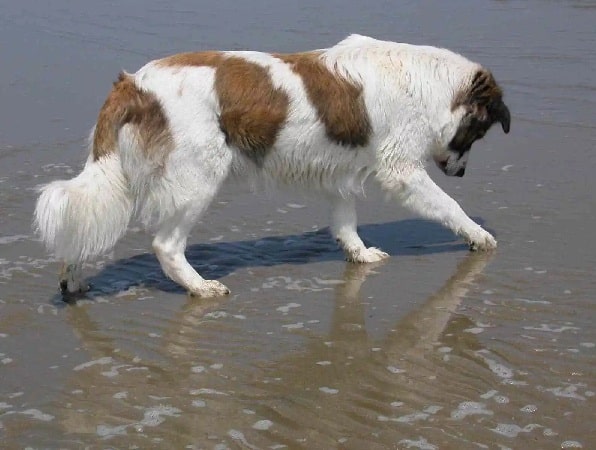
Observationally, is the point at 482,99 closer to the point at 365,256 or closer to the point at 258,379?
the point at 365,256

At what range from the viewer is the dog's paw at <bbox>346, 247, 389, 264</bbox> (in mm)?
7128

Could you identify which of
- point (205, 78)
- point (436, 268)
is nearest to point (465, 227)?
point (436, 268)

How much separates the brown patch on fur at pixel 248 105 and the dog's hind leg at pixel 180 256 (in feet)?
1.77

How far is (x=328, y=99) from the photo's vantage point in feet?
22.0

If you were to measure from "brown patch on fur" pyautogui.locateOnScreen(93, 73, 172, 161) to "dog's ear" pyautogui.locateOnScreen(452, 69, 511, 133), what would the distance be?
207 cm

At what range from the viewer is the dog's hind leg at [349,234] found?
281 inches

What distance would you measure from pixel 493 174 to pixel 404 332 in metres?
3.18

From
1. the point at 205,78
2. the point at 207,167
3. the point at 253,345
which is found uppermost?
the point at 205,78

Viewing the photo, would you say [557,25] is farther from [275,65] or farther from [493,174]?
[275,65]

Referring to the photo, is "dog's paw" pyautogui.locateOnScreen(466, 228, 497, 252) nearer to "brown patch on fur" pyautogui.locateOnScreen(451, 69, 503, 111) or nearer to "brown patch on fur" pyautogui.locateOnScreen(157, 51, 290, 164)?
"brown patch on fur" pyautogui.locateOnScreen(451, 69, 503, 111)

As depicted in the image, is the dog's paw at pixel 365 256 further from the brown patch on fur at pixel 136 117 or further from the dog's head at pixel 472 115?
the brown patch on fur at pixel 136 117

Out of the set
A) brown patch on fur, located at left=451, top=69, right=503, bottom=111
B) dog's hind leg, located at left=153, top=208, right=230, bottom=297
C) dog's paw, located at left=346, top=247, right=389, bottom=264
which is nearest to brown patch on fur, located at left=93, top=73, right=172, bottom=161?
dog's hind leg, located at left=153, top=208, right=230, bottom=297

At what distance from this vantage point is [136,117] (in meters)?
6.29

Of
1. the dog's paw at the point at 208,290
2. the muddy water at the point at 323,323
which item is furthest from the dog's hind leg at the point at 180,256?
the muddy water at the point at 323,323
